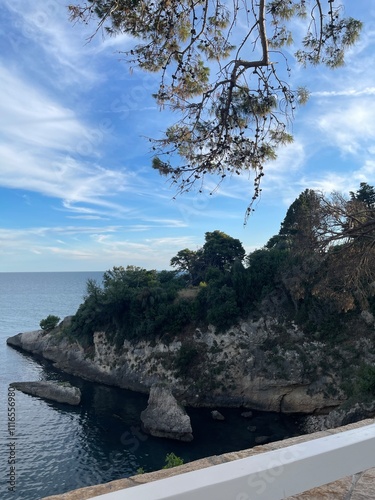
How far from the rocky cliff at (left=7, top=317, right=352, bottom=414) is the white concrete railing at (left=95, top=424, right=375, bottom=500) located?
25233mm

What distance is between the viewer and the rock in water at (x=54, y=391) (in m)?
27.0

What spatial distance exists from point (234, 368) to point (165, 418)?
24.9 ft

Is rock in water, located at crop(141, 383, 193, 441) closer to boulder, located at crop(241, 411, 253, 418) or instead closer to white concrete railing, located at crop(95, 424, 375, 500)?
boulder, located at crop(241, 411, 253, 418)

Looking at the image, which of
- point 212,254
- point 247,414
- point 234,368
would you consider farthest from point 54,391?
point 212,254

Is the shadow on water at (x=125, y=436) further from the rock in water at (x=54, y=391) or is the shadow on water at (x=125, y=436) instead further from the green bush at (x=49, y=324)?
the green bush at (x=49, y=324)

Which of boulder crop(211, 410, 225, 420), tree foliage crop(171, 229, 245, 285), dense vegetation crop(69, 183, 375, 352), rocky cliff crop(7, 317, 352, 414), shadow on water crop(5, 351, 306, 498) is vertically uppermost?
tree foliage crop(171, 229, 245, 285)

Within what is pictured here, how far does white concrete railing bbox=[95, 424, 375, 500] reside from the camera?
1333 mm

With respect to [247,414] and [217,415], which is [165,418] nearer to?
[217,415]

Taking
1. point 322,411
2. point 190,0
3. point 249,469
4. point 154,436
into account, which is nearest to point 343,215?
point 190,0

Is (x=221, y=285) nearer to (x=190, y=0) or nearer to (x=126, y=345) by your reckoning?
(x=126, y=345)

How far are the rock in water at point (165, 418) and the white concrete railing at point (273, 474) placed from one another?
840 inches

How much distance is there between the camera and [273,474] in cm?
150

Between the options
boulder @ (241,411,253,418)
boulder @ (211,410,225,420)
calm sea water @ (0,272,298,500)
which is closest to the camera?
calm sea water @ (0,272,298,500)

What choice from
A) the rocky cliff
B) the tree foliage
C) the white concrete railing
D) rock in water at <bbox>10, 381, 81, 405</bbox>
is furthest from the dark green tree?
the white concrete railing
